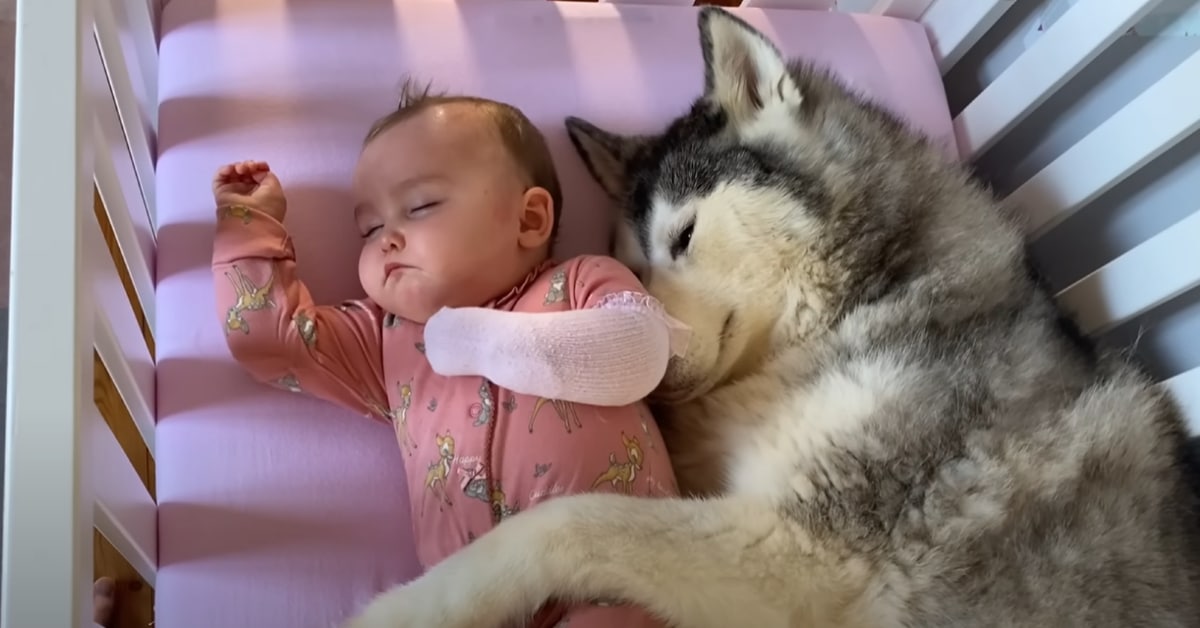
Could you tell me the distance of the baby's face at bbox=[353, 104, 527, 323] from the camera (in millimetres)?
1416

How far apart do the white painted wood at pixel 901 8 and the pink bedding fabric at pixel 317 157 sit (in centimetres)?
4

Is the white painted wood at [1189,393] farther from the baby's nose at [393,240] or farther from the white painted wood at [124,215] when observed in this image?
the white painted wood at [124,215]

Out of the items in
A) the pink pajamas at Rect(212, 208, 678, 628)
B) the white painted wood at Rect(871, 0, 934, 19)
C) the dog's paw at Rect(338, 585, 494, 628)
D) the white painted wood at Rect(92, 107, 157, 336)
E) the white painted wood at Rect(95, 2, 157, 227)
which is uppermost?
the white painted wood at Rect(871, 0, 934, 19)

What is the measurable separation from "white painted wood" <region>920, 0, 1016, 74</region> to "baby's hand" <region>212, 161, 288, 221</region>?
1.32 metres

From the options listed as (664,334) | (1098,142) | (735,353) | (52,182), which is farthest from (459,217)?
(1098,142)

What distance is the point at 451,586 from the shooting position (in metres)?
1.17

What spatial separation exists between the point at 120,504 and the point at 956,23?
66.8 inches

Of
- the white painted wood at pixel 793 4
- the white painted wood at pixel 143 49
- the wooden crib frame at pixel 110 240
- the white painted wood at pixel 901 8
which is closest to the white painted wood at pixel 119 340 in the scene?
the wooden crib frame at pixel 110 240

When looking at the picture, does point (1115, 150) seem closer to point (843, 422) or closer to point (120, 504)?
point (843, 422)

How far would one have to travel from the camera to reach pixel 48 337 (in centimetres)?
88

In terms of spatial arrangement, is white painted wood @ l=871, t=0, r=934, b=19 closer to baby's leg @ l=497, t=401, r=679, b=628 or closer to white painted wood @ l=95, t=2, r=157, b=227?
baby's leg @ l=497, t=401, r=679, b=628

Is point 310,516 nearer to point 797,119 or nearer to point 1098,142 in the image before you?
point 797,119

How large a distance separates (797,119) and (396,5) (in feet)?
2.52

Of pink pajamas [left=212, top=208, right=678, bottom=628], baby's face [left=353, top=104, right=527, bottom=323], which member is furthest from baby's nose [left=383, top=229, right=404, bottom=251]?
pink pajamas [left=212, top=208, right=678, bottom=628]
